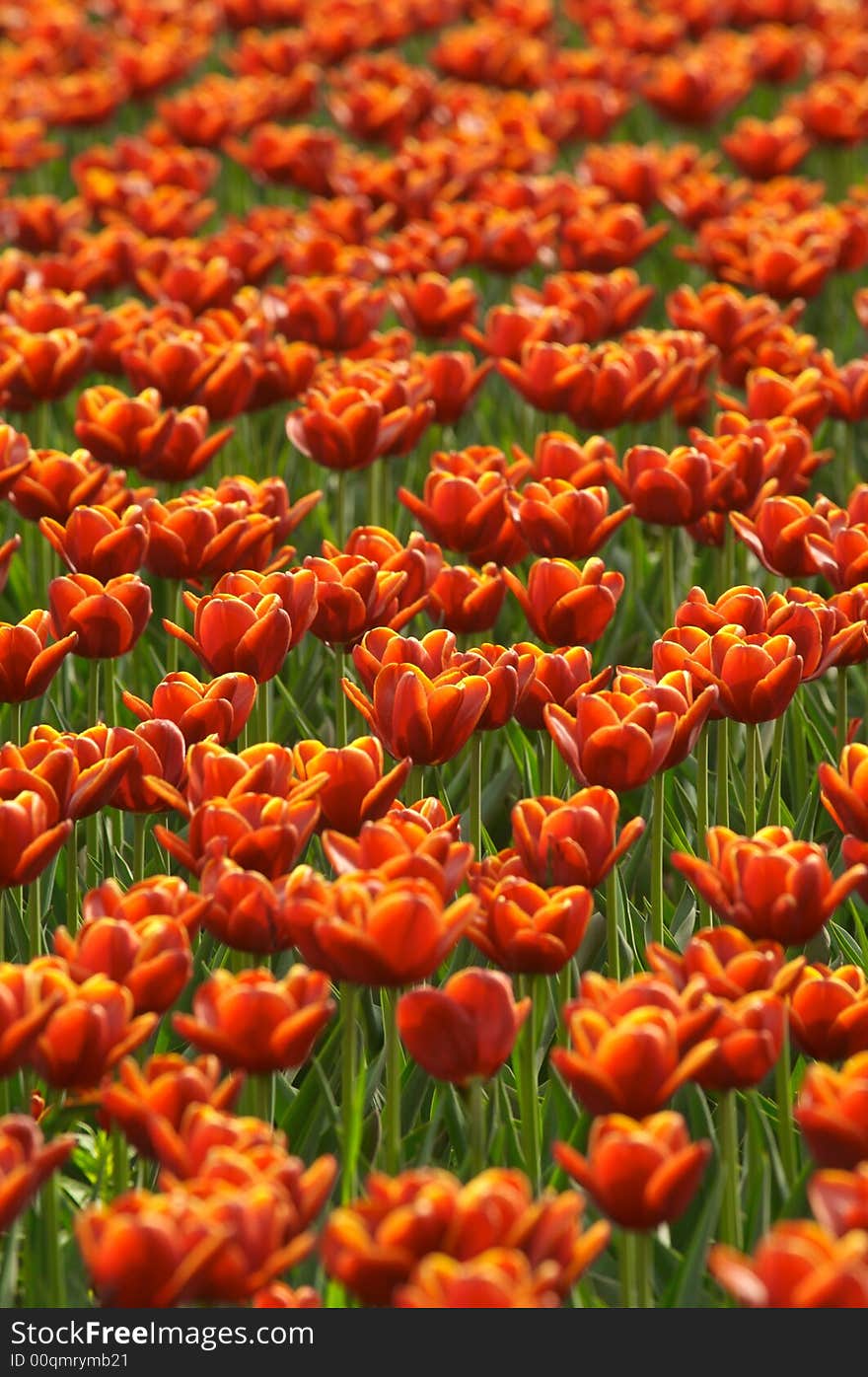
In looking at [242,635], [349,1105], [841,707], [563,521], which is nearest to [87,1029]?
[349,1105]

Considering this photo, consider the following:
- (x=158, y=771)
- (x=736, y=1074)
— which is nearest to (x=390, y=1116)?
(x=736, y=1074)

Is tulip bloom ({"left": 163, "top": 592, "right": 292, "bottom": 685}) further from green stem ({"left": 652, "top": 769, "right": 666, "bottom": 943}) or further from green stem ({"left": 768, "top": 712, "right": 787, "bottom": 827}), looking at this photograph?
green stem ({"left": 768, "top": 712, "right": 787, "bottom": 827})

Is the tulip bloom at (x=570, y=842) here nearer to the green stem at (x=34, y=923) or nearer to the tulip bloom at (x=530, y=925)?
the tulip bloom at (x=530, y=925)

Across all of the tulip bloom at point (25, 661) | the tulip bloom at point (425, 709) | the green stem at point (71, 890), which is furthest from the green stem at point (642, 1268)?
the tulip bloom at point (25, 661)

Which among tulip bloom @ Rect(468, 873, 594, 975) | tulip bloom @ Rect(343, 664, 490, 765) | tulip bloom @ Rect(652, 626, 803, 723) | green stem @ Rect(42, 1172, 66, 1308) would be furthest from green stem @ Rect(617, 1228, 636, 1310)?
tulip bloom @ Rect(652, 626, 803, 723)

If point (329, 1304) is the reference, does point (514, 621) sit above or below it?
below

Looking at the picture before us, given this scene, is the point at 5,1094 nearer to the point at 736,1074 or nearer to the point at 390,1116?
the point at 390,1116
